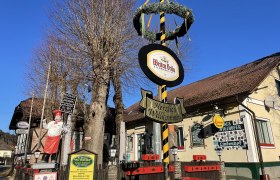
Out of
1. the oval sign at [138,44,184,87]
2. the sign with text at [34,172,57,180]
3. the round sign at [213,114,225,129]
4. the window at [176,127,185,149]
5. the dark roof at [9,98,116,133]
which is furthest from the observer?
the dark roof at [9,98,116,133]

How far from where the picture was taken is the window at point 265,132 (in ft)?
42.7

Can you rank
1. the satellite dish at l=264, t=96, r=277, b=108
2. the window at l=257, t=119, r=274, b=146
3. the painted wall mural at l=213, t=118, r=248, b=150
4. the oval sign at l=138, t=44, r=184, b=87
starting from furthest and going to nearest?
the satellite dish at l=264, t=96, r=277, b=108 < the window at l=257, t=119, r=274, b=146 < the painted wall mural at l=213, t=118, r=248, b=150 < the oval sign at l=138, t=44, r=184, b=87

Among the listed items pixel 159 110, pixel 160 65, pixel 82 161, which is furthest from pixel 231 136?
pixel 159 110

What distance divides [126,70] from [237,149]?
24.0ft

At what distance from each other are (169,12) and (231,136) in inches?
346

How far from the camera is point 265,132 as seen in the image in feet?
44.2

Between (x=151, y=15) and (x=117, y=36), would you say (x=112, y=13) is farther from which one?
(x=151, y=15)

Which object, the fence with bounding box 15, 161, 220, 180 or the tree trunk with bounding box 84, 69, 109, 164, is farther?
the tree trunk with bounding box 84, 69, 109, 164

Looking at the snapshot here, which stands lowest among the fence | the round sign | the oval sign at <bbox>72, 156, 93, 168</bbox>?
the fence

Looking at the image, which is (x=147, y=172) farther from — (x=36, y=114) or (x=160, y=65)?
(x=36, y=114)

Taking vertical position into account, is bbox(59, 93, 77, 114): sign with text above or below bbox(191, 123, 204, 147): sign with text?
above

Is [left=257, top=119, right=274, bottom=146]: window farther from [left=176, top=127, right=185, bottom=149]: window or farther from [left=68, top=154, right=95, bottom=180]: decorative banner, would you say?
[left=68, top=154, right=95, bottom=180]: decorative banner

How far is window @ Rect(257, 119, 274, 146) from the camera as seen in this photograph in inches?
513

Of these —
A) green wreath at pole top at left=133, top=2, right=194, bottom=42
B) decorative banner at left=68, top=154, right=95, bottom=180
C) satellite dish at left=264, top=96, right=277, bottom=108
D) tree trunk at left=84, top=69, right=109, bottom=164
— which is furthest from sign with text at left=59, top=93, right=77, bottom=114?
satellite dish at left=264, top=96, right=277, bottom=108
